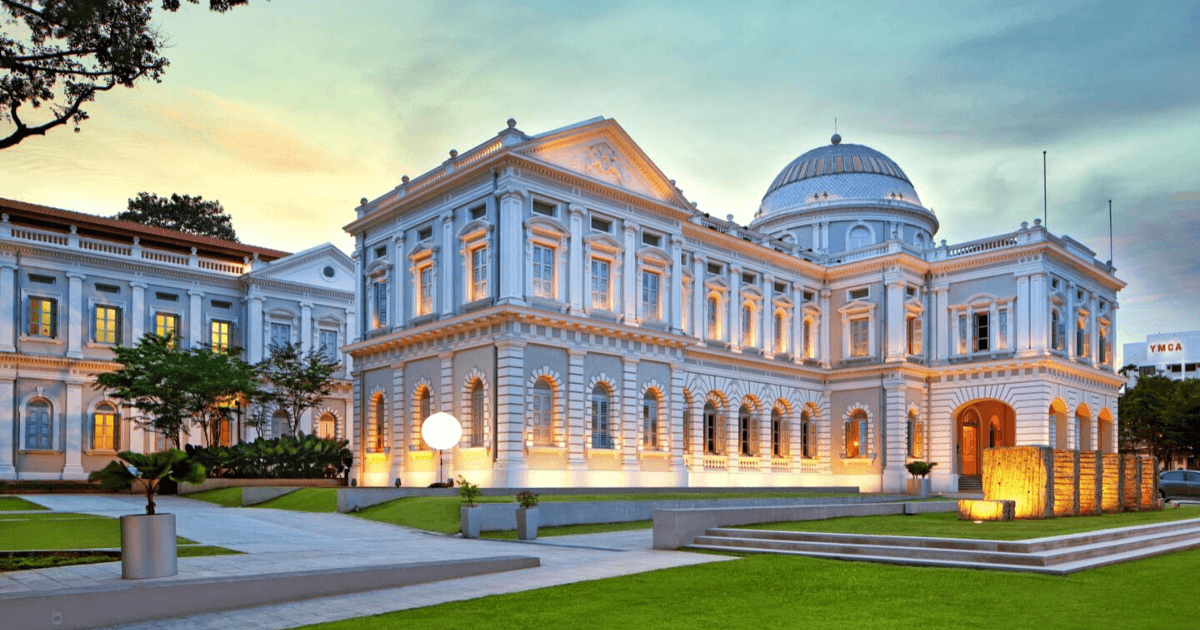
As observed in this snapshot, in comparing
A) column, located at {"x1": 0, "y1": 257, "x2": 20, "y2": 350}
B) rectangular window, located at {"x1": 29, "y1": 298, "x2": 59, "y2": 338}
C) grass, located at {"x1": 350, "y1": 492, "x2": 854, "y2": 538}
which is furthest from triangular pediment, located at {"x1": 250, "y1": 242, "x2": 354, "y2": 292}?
grass, located at {"x1": 350, "y1": 492, "x2": 854, "y2": 538}

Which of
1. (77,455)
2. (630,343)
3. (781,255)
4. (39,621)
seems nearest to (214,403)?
(77,455)

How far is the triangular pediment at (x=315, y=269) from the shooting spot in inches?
2048

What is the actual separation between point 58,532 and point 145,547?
957 cm

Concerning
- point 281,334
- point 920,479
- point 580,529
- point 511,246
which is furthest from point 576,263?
point 281,334

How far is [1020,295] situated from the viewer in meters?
46.1

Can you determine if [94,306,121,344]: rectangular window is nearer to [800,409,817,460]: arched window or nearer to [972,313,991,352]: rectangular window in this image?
[800,409,817,460]: arched window

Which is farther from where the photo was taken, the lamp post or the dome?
the dome

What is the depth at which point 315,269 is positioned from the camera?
54281mm

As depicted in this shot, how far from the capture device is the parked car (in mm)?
40781

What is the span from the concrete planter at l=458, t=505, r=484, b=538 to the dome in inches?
1576

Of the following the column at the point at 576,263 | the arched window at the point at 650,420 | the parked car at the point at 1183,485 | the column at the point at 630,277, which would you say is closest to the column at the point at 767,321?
the arched window at the point at 650,420

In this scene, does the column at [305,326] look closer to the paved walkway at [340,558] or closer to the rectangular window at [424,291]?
the rectangular window at [424,291]

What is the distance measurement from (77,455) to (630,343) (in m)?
27.0

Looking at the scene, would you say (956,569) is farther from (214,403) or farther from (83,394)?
(83,394)
